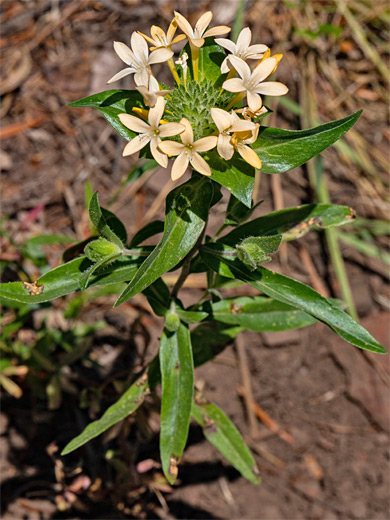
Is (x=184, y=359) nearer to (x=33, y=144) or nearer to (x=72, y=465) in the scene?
(x=72, y=465)

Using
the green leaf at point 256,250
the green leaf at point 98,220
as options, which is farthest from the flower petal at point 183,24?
the green leaf at point 256,250

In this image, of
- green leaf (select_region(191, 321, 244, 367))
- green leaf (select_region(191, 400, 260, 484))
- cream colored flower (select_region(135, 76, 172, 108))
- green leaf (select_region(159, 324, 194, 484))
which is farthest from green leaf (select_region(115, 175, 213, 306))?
green leaf (select_region(191, 400, 260, 484))

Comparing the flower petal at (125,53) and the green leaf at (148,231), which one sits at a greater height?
the flower petal at (125,53)

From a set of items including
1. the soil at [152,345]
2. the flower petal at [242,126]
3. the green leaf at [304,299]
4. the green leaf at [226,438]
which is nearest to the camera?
the flower petal at [242,126]

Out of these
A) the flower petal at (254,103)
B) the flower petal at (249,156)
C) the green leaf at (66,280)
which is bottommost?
the green leaf at (66,280)

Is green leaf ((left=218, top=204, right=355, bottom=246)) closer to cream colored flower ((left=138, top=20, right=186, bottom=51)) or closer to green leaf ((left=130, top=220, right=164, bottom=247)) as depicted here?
green leaf ((left=130, top=220, right=164, bottom=247))

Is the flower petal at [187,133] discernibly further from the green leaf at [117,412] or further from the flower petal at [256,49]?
the green leaf at [117,412]

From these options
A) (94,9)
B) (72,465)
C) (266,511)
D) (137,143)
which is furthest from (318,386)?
(94,9)
